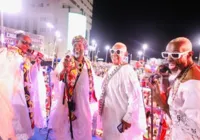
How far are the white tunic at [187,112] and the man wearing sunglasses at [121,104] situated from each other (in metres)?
0.92

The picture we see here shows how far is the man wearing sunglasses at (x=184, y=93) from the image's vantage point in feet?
6.07

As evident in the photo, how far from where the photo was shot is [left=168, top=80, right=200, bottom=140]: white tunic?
1837mm

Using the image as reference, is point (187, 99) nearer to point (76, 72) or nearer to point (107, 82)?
point (107, 82)

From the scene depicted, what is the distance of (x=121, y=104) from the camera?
312cm

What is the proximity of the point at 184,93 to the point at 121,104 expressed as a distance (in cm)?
128

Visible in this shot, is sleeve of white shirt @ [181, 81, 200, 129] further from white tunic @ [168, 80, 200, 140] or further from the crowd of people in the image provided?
the crowd of people

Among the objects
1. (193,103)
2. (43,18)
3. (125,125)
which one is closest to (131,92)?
(125,125)

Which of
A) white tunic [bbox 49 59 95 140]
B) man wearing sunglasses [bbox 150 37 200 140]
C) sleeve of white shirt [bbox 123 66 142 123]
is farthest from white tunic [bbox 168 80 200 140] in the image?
white tunic [bbox 49 59 95 140]

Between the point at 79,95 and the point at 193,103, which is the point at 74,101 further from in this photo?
the point at 193,103

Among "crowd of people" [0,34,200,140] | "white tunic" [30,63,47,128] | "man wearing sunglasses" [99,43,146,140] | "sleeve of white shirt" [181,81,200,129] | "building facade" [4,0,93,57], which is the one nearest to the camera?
"sleeve of white shirt" [181,81,200,129]

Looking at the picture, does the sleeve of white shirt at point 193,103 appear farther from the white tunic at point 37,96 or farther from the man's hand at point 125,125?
the white tunic at point 37,96

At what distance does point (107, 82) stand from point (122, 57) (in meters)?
0.47

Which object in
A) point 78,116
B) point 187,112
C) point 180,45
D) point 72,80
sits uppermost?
point 180,45

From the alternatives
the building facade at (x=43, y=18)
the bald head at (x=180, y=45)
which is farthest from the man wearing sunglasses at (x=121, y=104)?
the building facade at (x=43, y=18)
